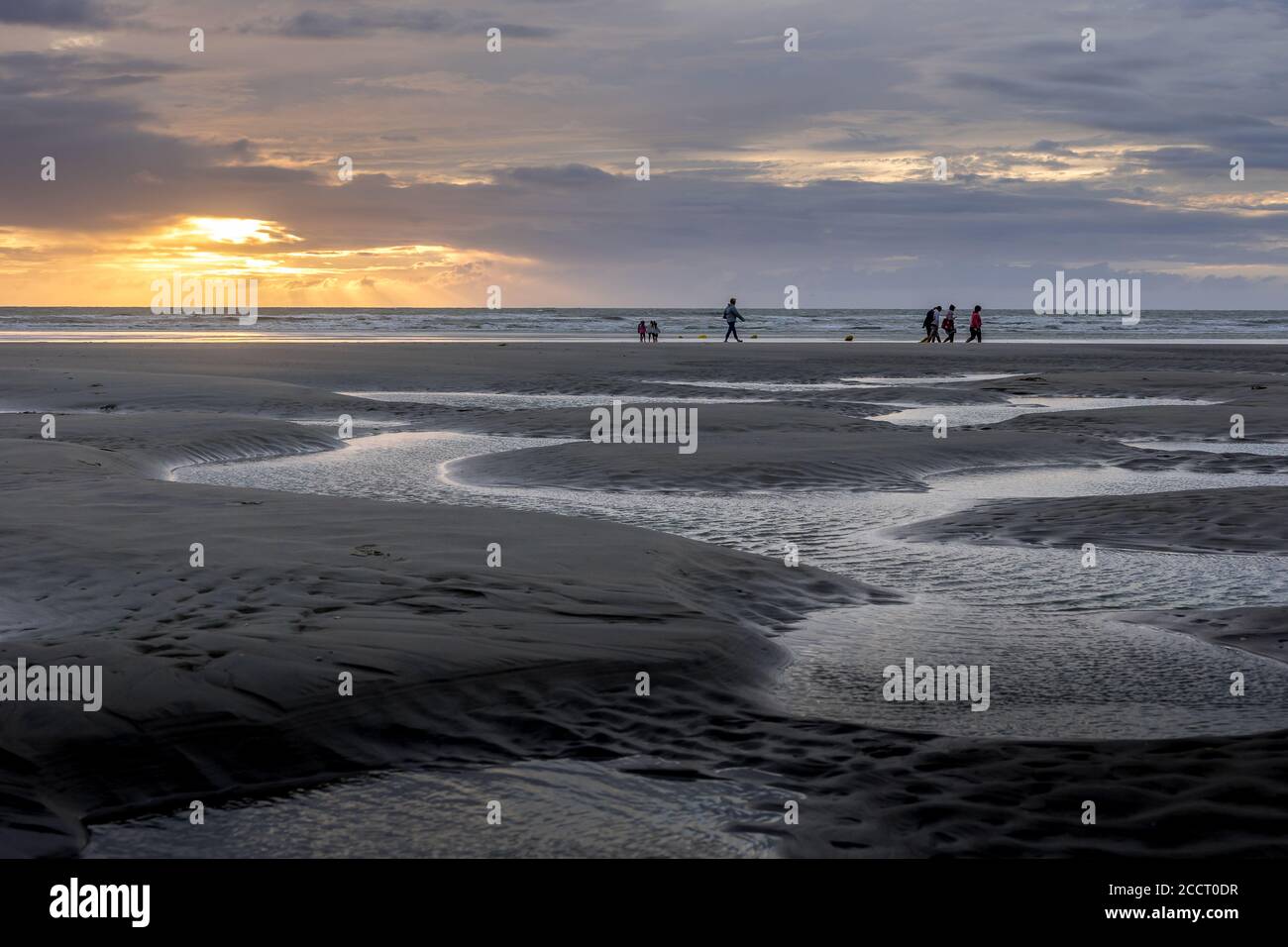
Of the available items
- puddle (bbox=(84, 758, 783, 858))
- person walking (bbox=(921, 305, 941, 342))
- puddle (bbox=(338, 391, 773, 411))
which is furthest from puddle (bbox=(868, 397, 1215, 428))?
person walking (bbox=(921, 305, 941, 342))

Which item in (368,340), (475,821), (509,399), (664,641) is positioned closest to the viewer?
(475,821)

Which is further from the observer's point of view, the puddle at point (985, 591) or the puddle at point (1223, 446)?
the puddle at point (1223, 446)

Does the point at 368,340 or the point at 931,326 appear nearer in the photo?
the point at 368,340

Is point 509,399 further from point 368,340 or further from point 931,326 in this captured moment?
point 931,326

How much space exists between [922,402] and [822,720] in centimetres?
2274

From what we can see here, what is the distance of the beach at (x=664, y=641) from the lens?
534cm

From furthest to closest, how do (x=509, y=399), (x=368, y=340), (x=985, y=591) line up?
(x=368, y=340) < (x=509, y=399) < (x=985, y=591)

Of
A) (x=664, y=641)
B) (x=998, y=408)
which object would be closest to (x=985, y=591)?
(x=664, y=641)

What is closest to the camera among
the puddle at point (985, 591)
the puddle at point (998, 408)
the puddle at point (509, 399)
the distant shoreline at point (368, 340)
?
the puddle at point (985, 591)

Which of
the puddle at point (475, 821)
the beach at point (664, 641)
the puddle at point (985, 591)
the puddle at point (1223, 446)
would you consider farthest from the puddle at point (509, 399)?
the puddle at point (475, 821)

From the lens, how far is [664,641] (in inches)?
298

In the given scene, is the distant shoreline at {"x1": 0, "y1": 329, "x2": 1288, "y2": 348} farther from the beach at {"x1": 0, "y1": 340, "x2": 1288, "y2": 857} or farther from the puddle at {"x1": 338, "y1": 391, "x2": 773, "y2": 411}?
the beach at {"x1": 0, "y1": 340, "x2": 1288, "y2": 857}

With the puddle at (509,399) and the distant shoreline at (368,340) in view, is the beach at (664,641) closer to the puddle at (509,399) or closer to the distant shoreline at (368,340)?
the puddle at (509,399)
